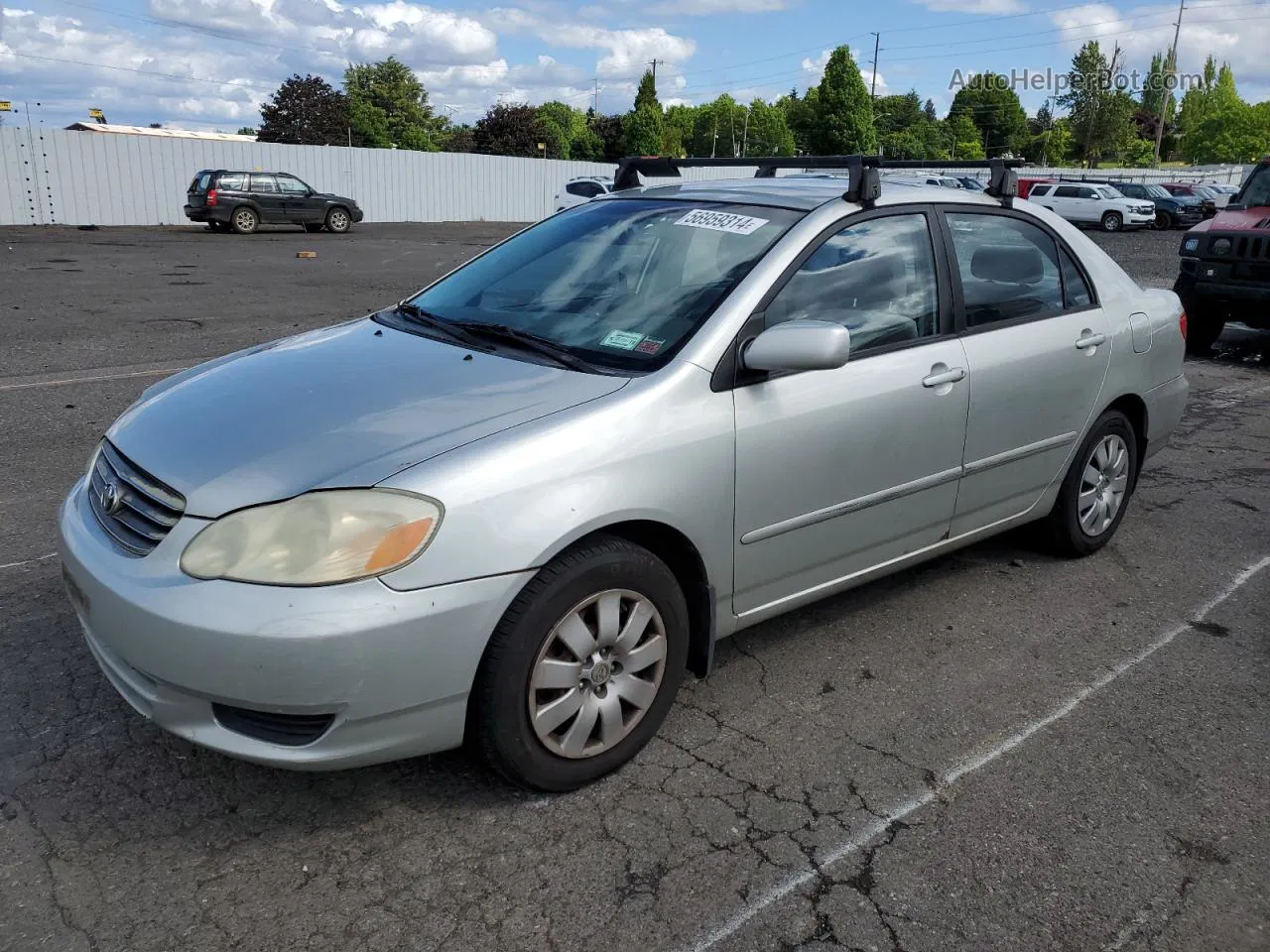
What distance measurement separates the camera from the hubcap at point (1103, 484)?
4.66 m

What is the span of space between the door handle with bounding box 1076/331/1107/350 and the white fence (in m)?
17.5

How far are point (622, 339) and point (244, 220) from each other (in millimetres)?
26621

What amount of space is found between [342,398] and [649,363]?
887 millimetres

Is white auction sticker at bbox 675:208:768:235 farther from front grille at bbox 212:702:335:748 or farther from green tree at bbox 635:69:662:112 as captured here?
green tree at bbox 635:69:662:112

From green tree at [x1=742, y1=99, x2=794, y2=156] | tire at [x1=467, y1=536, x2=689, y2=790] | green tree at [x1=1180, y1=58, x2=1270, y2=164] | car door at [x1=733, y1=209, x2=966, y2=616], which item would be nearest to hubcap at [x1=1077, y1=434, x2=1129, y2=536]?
car door at [x1=733, y1=209, x2=966, y2=616]

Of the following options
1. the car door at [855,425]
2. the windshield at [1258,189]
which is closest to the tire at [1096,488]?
the car door at [855,425]

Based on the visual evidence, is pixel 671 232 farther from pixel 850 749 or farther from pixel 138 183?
pixel 138 183

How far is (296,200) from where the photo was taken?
2803cm

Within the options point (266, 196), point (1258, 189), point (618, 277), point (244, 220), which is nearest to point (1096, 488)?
point (618, 277)

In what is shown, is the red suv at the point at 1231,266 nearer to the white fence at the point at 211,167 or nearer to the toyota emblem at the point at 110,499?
the white fence at the point at 211,167

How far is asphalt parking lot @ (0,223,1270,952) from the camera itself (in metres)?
2.42

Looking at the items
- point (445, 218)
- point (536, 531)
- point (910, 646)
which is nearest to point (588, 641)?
point (536, 531)

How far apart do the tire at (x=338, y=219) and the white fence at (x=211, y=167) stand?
5.73 meters

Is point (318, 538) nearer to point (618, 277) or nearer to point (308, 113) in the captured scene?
point (618, 277)
